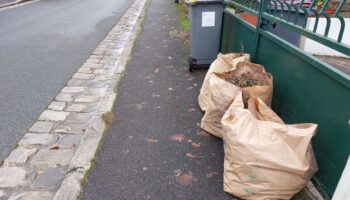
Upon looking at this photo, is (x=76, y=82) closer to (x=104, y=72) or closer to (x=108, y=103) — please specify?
(x=104, y=72)

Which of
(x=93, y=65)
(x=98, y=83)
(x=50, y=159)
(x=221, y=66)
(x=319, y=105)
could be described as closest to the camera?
(x=319, y=105)

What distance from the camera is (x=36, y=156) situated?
3.07 metres

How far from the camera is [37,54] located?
6457 mm

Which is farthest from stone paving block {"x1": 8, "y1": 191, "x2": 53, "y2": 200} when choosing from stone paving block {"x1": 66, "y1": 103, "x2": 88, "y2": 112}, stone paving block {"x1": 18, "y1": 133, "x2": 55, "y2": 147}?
stone paving block {"x1": 66, "y1": 103, "x2": 88, "y2": 112}

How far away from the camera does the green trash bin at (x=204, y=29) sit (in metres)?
4.93

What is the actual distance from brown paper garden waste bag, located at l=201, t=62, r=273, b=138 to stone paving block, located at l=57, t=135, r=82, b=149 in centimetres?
139

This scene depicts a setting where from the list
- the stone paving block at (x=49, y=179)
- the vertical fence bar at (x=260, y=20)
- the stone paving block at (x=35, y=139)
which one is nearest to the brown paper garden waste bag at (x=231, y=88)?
the vertical fence bar at (x=260, y=20)

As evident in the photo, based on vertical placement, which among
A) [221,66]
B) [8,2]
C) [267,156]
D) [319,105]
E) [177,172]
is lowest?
[8,2]

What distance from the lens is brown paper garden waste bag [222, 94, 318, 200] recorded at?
7.39ft

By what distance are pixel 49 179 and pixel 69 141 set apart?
659mm

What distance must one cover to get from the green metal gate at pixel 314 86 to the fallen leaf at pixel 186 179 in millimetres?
1034

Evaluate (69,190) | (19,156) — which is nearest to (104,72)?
(19,156)

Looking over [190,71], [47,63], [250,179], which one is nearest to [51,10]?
[47,63]

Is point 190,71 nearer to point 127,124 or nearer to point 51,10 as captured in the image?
point 127,124
